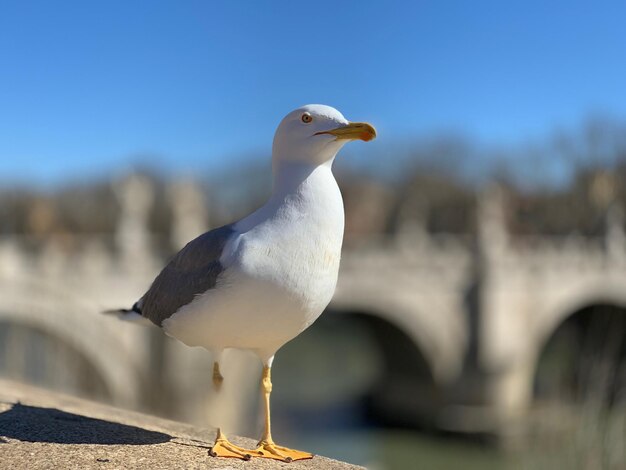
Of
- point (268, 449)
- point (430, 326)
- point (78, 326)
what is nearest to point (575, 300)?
point (430, 326)

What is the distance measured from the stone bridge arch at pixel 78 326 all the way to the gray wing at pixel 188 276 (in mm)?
8991

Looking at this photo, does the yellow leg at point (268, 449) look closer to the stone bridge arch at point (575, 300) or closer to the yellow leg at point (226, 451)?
the yellow leg at point (226, 451)

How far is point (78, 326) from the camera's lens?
38.3ft

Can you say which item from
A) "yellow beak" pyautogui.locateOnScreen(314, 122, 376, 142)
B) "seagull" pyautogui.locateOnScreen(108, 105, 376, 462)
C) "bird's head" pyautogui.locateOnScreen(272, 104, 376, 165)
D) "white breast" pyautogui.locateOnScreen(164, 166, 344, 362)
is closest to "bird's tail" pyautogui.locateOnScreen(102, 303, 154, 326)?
"seagull" pyautogui.locateOnScreen(108, 105, 376, 462)

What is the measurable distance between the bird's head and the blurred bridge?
10.3 meters

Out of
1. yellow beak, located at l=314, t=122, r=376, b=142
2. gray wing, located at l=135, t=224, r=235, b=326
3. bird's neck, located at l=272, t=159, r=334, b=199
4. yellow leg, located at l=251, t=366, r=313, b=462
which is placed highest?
yellow beak, located at l=314, t=122, r=376, b=142

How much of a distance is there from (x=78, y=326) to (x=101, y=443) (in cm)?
941

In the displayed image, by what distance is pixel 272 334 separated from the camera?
2.56m

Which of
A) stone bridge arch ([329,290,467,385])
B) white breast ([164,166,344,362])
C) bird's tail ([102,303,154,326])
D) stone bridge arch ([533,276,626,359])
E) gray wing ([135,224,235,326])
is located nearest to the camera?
white breast ([164,166,344,362])

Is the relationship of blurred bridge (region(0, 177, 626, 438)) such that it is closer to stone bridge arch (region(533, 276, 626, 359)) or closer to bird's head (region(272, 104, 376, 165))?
stone bridge arch (region(533, 276, 626, 359))

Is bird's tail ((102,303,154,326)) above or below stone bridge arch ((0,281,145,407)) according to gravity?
above

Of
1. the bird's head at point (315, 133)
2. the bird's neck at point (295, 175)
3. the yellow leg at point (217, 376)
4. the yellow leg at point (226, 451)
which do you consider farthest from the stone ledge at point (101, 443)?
the bird's head at point (315, 133)

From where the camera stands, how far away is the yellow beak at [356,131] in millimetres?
2510

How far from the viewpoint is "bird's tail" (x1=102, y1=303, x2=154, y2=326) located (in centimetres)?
300
